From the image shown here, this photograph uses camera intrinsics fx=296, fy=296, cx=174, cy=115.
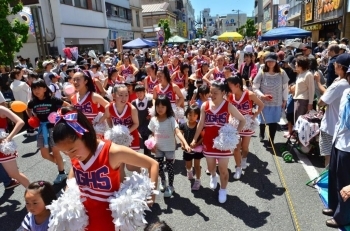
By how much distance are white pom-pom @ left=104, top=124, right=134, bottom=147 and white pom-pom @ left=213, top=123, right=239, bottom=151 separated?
4.21ft

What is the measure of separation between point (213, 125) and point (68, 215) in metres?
2.50

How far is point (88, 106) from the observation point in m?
4.88

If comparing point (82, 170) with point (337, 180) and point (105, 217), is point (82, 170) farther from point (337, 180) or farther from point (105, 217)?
point (337, 180)

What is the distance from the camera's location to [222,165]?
421cm

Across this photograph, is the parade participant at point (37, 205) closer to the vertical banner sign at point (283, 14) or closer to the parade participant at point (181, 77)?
the parade participant at point (181, 77)

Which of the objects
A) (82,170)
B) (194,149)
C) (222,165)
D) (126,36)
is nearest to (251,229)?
(222,165)

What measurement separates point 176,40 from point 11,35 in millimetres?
18405

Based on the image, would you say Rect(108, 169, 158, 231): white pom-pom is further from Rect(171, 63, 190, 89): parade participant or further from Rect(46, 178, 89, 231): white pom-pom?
Rect(171, 63, 190, 89): parade participant

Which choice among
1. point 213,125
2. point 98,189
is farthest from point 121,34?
point 98,189

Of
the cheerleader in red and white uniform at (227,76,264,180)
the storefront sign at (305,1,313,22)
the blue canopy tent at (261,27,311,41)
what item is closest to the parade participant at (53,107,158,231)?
the cheerleader in red and white uniform at (227,76,264,180)

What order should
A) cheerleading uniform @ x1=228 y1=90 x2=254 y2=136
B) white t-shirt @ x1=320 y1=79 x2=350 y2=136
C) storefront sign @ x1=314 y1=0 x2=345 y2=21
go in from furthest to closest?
1. storefront sign @ x1=314 y1=0 x2=345 y2=21
2. cheerleading uniform @ x1=228 y1=90 x2=254 y2=136
3. white t-shirt @ x1=320 y1=79 x2=350 y2=136

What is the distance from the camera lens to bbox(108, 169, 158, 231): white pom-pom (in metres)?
2.16

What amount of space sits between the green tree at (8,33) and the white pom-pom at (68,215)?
38.0 feet

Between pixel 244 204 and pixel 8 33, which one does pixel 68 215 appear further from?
Result: pixel 8 33
